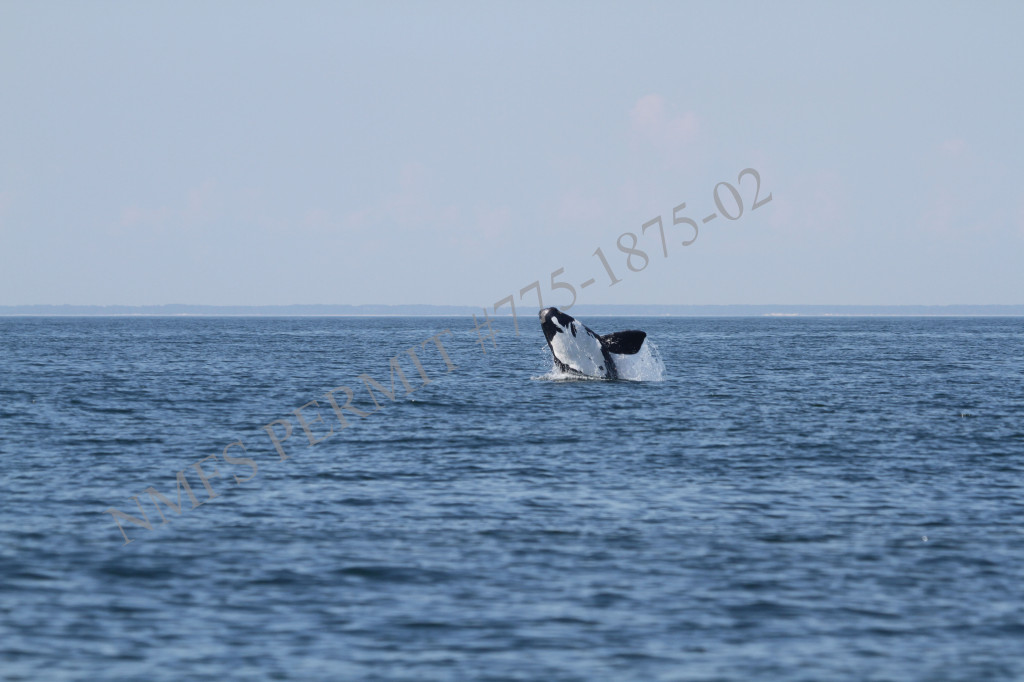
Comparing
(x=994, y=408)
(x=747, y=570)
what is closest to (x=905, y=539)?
(x=747, y=570)

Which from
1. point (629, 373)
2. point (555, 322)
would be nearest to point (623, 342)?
point (555, 322)

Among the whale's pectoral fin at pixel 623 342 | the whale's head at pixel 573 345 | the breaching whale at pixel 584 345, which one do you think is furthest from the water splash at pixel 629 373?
the whale's pectoral fin at pixel 623 342

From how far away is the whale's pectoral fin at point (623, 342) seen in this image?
46594 mm

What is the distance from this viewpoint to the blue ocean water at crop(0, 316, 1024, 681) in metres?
12.5

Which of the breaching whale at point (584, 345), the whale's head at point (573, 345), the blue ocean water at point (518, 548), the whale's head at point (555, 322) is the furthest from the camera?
the breaching whale at point (584, 345)

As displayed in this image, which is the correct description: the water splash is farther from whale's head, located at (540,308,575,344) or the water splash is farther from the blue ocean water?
the blue ocean water

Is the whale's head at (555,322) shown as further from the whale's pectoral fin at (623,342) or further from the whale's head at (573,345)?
the whale's pectoral fin at (623,342)

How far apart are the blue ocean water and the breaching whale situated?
8591 millimetres

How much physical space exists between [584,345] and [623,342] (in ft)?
5.89

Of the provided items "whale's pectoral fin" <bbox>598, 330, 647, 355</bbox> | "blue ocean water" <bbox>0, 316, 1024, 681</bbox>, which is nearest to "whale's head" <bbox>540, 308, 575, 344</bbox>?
"whale's pectoral fin" <bbox>598, 330, 647, 355</bbox>

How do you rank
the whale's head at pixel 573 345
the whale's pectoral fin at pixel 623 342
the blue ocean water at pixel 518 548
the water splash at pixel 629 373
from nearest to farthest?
the blue ocean water at pixel 518 548 < the whale's head at pixel 573 345 < the whale's pectoral fin at pixel 623 342 < the water splash at pixel 629 373

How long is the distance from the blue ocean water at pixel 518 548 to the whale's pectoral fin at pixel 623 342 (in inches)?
379

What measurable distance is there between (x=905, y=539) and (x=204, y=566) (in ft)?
38.3

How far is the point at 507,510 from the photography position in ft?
66.4
